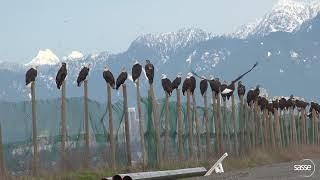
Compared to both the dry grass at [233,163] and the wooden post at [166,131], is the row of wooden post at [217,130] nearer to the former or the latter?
the wooden post at [166,131]

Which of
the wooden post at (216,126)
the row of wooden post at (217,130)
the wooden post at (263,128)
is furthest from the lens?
the wooden post at (263,128)

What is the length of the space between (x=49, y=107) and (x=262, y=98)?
54.4 feet

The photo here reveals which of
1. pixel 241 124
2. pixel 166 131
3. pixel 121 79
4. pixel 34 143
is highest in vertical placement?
pixel 121 79

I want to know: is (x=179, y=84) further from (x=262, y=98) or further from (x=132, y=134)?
(x=262, y=98)

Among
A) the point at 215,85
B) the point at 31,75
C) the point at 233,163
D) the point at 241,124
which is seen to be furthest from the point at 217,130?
the point at 31,75

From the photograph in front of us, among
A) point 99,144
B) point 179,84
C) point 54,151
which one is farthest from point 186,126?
point 54,151

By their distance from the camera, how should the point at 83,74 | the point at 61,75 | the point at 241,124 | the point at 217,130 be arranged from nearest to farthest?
the point at 61,75 < the point at 83,74 < the point at 217,130 < the point at 241,124

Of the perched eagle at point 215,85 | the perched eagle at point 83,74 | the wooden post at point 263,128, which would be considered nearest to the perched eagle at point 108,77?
the perched eagle at point 83,74

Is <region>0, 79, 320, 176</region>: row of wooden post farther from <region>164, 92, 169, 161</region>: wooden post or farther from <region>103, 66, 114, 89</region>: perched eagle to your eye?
<region>103, 66, 114, 89</region>: perched eagle

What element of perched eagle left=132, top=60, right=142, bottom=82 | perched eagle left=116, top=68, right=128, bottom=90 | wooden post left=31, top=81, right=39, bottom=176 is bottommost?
wooden post left=31, top=81, right=39, bottom=176

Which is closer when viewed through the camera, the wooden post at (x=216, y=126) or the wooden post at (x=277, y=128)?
the wooden post at (x=216, y=126)

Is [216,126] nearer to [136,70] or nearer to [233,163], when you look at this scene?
[233,163]

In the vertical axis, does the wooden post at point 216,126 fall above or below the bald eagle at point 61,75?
below

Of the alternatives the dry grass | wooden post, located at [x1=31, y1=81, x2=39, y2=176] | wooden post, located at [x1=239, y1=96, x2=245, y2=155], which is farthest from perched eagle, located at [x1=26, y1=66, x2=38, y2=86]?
wooden post, located at [x1=239, y1=96, x2=245, y2=155]
